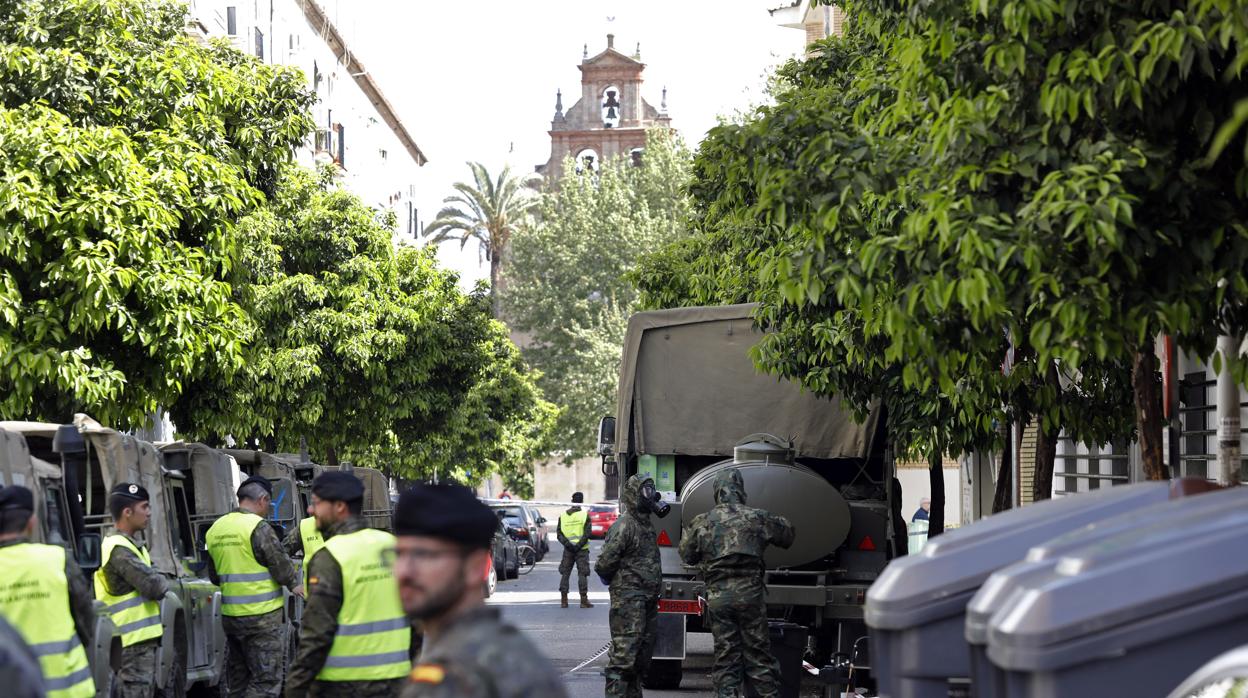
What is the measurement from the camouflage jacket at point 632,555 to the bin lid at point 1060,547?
672 cm

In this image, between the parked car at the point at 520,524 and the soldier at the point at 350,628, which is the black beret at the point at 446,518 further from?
the parked car at the point at 520,524

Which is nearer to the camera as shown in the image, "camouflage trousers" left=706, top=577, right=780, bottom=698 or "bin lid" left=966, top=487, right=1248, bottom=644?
"bin lid" left=966, top=487, right=1248, bottom=644

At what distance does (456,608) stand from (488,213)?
6321cm

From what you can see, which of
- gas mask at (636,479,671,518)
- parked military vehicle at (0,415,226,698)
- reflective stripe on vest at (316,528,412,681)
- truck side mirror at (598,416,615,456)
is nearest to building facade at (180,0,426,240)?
truck side mirror at (598,416,615,456)

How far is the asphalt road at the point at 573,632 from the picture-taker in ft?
51.3

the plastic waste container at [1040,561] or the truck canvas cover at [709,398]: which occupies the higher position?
the truck canvas cover at [709,398]

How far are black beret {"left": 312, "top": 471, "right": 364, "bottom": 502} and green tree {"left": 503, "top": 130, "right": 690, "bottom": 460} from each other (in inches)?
2004

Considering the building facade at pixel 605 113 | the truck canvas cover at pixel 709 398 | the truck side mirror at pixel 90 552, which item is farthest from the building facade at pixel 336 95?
the truck side mirror at pixel 90 552

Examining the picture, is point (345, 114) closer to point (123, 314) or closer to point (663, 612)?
point (123, 314)

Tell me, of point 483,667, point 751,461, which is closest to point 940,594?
point 483,667

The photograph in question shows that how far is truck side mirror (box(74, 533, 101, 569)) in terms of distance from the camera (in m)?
9.58

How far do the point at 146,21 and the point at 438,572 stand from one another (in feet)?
54.9

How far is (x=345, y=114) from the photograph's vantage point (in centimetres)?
5556

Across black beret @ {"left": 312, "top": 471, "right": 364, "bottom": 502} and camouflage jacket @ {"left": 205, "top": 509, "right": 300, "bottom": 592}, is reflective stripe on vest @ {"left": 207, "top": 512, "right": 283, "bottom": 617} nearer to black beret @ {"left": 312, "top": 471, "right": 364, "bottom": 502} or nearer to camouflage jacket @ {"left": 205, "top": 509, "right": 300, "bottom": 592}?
camouflage jacket @ {"left": 205, "top": 509, "right": 300, "bottom": 592}
